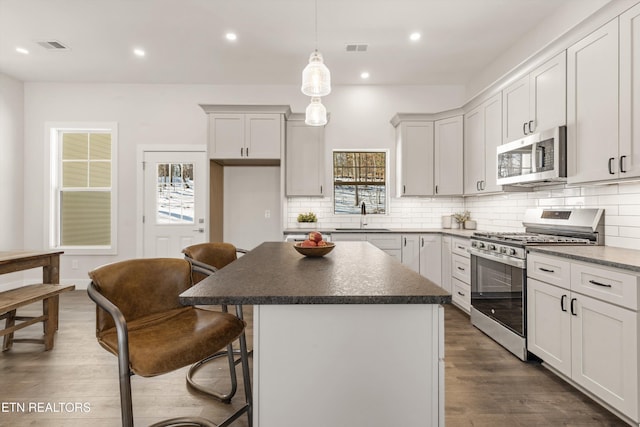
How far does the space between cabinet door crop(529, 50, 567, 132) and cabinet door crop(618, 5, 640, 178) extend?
50 centimetres

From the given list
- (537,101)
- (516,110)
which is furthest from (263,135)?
(537,101)

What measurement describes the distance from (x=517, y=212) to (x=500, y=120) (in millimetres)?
1051

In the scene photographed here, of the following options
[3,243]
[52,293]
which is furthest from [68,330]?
[3,243]

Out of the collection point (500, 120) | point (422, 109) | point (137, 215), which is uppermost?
point (422, 109)

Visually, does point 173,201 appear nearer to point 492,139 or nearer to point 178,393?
point 178,393

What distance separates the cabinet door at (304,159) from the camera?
15.2 ft

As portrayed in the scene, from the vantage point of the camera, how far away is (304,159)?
465 cm

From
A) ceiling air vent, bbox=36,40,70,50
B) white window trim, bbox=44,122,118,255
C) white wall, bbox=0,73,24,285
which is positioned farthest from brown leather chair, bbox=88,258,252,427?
white wall, bbox=0,73,24,285

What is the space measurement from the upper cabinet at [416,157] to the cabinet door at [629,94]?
2.46 m

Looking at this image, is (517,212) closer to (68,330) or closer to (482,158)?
(482,158)

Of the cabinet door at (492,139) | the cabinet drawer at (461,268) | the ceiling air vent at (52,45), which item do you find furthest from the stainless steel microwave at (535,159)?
the ceiling air vent at (52,45)

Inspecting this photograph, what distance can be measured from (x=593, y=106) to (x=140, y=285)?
125 inches

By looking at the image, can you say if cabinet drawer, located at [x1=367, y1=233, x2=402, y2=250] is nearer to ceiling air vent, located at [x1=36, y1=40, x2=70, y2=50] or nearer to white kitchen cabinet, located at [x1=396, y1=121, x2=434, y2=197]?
white kitchen cabinet, located at [x1=396, y1=121, x2=434, y2=197]

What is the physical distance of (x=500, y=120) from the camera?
361 cm
